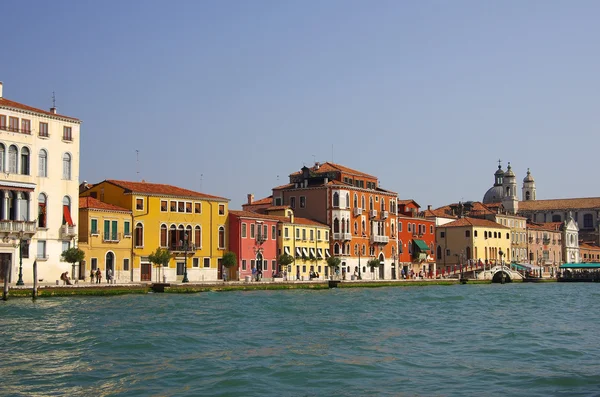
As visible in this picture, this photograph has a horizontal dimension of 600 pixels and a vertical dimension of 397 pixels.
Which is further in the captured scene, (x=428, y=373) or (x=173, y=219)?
(x=173, y=219)

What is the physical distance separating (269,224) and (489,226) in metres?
36.9

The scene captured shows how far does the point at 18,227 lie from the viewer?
4522cm

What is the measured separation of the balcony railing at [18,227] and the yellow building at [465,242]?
5285cm

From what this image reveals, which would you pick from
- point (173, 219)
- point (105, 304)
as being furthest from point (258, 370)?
point (173, 219)

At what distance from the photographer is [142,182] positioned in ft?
188

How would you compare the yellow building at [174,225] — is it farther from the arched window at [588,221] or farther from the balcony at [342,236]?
the arched window at [588,221]

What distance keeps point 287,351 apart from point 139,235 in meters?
33.1

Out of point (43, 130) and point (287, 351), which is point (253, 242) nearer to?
point (43, 130)

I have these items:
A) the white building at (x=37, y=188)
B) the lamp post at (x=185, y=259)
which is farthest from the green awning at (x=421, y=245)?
the white building at (x=37, y=188)

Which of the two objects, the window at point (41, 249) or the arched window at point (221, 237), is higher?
the arched window at point (221, 237)

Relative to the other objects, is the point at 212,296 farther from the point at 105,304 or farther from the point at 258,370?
the point at 258,370

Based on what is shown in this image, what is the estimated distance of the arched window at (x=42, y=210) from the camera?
47.2 metres

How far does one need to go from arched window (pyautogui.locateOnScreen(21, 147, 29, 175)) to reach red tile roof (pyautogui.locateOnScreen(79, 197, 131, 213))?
198 inches

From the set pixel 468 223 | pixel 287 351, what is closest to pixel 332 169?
pixel 468 223
